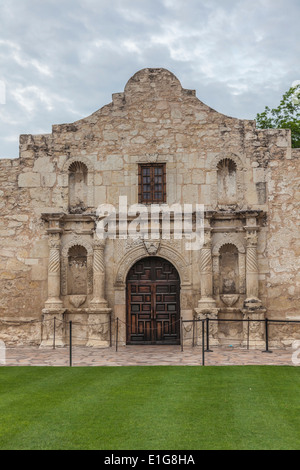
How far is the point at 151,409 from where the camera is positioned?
6527 millimetres

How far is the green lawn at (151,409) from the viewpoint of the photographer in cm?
527

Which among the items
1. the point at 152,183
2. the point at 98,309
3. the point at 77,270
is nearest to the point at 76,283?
the point at 77,270

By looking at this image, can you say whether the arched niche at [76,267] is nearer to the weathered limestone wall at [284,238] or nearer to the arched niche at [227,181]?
the arched niche at [227,181]

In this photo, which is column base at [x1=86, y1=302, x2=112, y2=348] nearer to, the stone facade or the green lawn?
the stone facade

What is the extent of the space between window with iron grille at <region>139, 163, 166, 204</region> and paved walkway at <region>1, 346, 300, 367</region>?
4.15 metres

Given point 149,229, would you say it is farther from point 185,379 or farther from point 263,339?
point 185,379

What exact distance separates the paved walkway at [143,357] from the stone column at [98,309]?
0.55m

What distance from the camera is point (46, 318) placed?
47.3ft

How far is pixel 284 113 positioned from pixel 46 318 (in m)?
12.1

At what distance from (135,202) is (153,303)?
290 centimetres

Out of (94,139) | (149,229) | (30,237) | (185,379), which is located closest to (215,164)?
(149,229)

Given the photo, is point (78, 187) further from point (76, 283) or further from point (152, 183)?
point (76, 283)

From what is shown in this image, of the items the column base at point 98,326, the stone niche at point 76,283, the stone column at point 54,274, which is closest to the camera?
the column base at point 98,326

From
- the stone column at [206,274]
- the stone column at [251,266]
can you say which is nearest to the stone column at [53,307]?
the stone column at [206,274]
